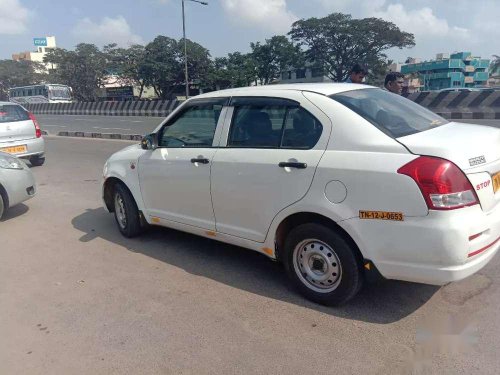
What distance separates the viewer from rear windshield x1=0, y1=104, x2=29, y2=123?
890 centimetres

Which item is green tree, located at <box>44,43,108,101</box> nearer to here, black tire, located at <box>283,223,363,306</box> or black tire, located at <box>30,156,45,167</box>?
black tire, located at <box>30,156,45,167</box>

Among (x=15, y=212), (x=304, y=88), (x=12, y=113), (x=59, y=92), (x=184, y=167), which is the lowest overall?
(x=15, y=212)

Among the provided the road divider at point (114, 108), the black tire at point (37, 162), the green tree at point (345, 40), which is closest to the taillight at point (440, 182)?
the black tire at point (37, 162)

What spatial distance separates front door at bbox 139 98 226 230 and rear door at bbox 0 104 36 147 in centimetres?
620

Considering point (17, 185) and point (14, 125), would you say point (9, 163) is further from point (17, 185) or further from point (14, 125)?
point (14, 125)

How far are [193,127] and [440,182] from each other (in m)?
2.38

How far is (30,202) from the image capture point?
6.73 meters

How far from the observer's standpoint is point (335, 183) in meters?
2.84

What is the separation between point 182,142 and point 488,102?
15875 millimetres

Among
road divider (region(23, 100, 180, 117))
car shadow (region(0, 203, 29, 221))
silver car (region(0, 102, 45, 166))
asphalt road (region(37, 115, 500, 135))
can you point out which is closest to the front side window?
car shadow (region(0, 203, 29, 221))

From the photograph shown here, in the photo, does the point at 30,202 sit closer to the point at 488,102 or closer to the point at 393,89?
the point at 393,89

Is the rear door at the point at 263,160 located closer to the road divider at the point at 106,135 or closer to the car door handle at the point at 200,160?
the car door handle at the point at 200,160

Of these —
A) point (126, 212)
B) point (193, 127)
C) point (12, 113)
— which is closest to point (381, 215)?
point (193, 127)

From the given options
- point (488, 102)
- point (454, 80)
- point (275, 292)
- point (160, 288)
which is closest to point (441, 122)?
point (275, 292)
